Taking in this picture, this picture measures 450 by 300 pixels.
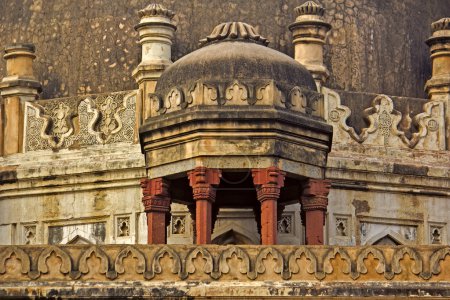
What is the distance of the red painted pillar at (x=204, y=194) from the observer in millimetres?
27359

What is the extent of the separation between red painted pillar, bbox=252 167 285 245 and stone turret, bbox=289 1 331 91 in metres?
3.54

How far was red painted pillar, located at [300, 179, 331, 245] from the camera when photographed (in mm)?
28375

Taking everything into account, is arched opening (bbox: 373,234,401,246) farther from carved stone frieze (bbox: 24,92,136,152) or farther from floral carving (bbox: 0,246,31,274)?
floral carving (bbox: 0,246,31,274)

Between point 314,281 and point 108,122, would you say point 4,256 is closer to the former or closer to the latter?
point 314,281

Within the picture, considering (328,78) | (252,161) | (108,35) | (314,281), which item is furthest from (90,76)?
(314,281)

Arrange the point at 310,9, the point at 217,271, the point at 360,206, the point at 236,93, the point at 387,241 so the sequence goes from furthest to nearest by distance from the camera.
Result: the point at 310,9 < the point at 387,241 < the point at 360,206 < the point at 236,93 < the point at 217,271

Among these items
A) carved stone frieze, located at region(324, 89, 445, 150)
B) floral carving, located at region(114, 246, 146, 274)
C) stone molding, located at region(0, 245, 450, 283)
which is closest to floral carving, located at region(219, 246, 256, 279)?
stone molding, located at region(0, 245, 450, 283)

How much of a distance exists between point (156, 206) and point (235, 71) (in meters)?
1.78

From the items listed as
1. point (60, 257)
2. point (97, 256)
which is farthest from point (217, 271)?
point (60, 257)

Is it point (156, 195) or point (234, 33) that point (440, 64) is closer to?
point (234, 33)

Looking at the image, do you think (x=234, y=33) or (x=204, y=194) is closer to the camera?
(x=204, y=194)

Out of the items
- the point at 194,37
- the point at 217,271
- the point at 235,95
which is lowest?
the point at 217,271

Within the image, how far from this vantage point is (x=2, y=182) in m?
31.1

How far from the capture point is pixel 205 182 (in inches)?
1088
